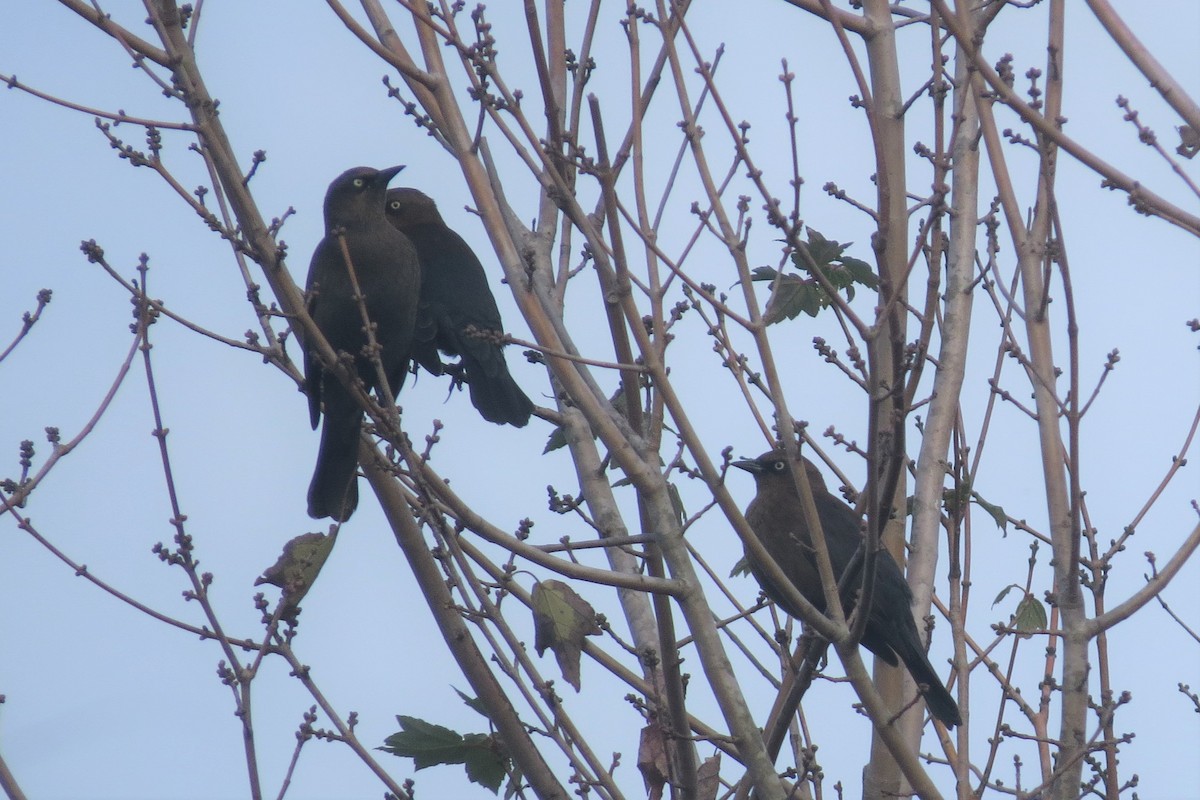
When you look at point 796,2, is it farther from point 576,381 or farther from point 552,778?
point 552,778

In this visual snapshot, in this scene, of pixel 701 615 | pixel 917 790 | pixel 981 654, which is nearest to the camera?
pixel 917 790

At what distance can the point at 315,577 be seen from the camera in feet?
11.4

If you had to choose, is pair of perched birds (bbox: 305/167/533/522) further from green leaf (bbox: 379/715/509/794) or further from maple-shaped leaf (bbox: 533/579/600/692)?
green leaf (bbox: 379/715/509/794)

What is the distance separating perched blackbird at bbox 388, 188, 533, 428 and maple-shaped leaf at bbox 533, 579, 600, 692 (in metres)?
3.03

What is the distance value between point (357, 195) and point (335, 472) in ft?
3.83

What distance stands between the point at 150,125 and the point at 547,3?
4.62 ft

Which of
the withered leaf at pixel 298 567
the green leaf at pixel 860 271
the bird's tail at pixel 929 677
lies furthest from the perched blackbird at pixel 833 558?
the withered leaf at pixel 298 567

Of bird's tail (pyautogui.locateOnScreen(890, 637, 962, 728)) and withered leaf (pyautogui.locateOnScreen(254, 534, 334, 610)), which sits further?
bird's tail (pyautogui.locateOnScreen(890, 637, 962, 728))

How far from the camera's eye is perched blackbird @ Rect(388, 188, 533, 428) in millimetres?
6789

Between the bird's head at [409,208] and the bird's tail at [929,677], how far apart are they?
152 inches

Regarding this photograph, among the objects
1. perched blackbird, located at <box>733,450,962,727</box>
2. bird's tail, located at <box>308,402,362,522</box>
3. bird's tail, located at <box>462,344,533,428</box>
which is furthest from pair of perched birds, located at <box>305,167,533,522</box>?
perched blackbird, located at <box>733,450,962,727</box>

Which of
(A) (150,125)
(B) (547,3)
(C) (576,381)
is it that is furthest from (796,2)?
(A) (150,125)

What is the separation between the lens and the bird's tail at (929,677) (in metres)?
4.81

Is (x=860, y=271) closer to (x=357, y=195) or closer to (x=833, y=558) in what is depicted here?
(x=833, y=558)
